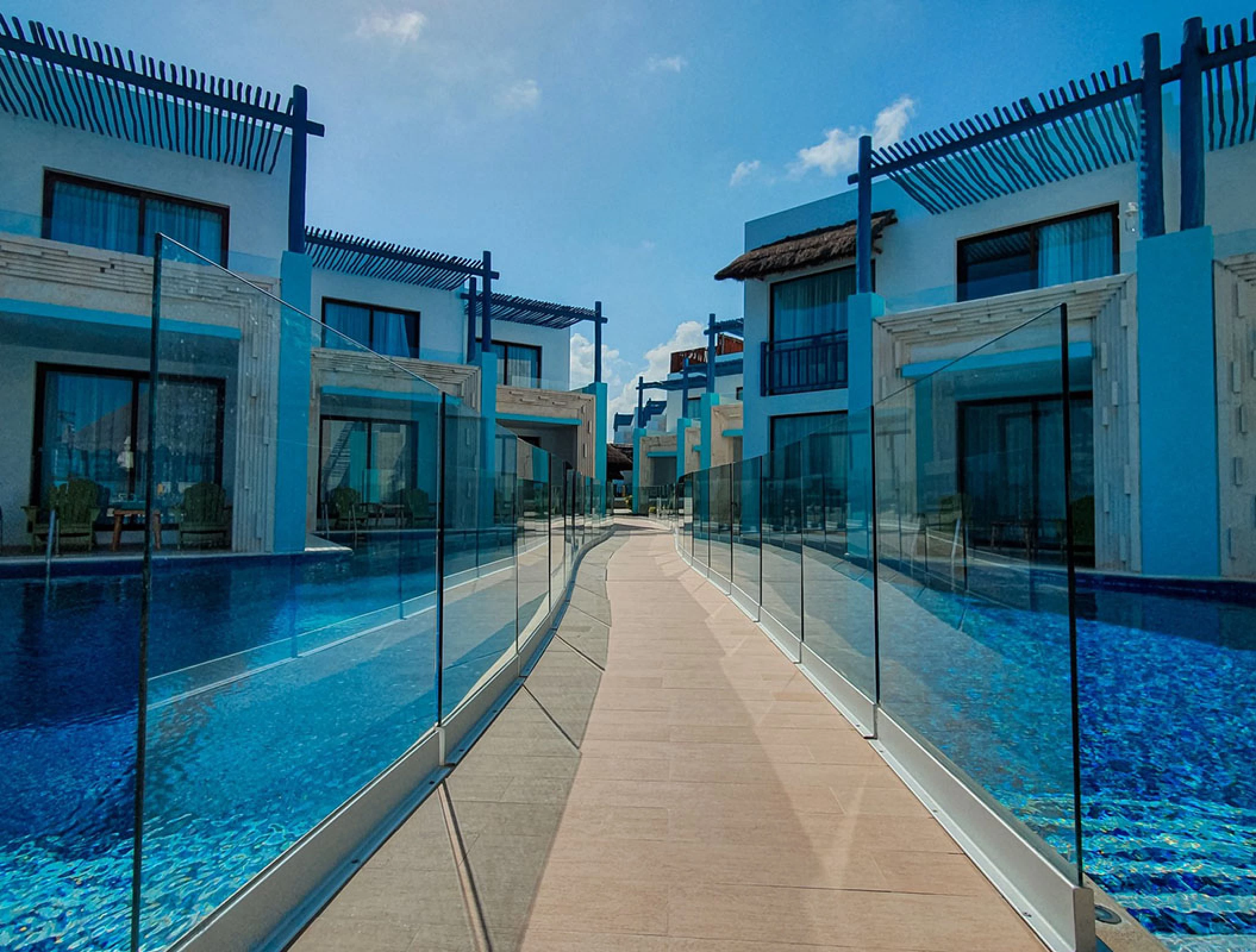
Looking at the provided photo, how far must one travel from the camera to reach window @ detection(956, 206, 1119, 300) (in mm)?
10953

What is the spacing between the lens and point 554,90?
8312 mm

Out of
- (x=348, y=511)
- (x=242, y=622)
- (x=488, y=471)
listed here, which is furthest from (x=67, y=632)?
(x=348, y=511)

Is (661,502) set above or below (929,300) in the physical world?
below

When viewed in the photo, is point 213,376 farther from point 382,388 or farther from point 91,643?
point 91,643

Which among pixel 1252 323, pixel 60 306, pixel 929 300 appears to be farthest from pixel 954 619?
pixel 60 306

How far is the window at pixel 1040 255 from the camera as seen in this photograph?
1095cm

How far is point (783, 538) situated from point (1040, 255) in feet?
29.7

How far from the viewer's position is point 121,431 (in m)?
5.45

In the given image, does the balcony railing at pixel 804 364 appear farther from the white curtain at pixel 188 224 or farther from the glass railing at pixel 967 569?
the white curtain at pixel 188 224

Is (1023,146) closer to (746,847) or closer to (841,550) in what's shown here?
(841,550)

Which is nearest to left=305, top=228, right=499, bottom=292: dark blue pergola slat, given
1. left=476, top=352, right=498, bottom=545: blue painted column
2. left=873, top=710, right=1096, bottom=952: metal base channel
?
left=476, top=352, right=498, bottom=545: blue painted column

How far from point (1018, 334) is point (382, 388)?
3.01 metres

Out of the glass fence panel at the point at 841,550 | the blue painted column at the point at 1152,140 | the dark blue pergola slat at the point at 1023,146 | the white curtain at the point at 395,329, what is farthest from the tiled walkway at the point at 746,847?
the white curtain at the point at 395,329

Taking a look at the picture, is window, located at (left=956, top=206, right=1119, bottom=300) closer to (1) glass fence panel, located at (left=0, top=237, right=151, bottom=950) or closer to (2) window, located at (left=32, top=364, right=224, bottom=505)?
(1) glass fence panel, located at (left=0, top=237, right=151, bottom=950)
